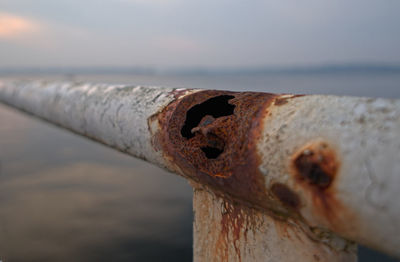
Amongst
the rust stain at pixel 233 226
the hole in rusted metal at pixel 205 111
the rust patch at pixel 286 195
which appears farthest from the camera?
the hole in rusted metal at pixel 205 111

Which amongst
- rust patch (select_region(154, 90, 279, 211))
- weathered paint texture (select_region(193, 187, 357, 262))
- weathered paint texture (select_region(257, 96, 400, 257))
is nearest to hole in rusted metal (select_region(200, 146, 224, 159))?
rust patch (select_region(154, 90, 279, 211))

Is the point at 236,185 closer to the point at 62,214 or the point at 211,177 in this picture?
the point at 211,177

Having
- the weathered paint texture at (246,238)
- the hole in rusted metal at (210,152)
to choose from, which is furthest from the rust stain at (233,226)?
the hole in rusted metal at (210,152)

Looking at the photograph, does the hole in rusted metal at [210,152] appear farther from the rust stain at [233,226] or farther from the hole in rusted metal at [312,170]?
the hole in rusted metal at [312,170]

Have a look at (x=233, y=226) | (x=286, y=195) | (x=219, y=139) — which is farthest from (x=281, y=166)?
(x=233, y=226)

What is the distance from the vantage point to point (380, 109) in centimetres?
42

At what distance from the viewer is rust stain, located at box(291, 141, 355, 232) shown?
1.40 feet

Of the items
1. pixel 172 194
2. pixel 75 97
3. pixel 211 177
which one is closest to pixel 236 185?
pixel 211 177

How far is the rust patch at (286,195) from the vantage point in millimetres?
491

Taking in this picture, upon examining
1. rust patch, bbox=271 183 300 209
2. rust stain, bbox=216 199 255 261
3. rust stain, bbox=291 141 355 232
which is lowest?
rust stain, bbox=216 199 255 261

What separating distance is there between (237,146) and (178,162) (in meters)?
0.24

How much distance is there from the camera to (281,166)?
0.49 metres

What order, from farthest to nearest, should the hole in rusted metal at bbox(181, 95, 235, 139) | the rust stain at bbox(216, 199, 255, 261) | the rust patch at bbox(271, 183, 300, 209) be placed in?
1. the hole in rusted metal at bbox(181, 95, 235, 139)
2. the rust stain at bbox(216, 199, 255, 261)
3. the rust patch at bbox(271, 183, 300, 209)

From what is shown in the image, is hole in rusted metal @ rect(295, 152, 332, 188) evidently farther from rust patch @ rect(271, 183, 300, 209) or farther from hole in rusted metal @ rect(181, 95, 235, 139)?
hole in rusted metal @ rect(181, 95, 235, 139)
